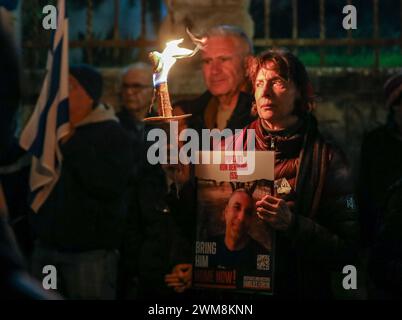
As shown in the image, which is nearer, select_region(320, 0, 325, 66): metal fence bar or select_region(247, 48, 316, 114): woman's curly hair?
select_region(247, 48, 316, 114): woman's curly hair

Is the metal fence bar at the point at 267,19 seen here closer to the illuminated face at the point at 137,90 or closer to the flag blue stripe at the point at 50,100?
the illuminated face at the point at 137,90

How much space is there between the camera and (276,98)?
155 inches

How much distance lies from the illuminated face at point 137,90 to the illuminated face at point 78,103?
10.7 inches

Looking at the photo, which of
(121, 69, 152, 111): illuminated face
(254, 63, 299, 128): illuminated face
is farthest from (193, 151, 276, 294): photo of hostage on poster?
(121, 69, 152, 111): illuminated face

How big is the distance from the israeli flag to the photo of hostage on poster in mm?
970

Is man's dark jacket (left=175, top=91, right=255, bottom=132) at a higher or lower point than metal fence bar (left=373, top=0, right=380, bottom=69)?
lower

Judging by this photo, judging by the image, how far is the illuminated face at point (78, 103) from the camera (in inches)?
182

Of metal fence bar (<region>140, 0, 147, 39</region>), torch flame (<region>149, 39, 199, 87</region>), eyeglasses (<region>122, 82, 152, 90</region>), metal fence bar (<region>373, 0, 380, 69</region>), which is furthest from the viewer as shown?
metal fence bar (<region>140, 0, 147, 39</region>)

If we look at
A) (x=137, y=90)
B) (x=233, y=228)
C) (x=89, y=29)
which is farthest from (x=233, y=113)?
(x=89, y=29)

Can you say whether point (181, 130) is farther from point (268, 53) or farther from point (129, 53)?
point (129, 53)

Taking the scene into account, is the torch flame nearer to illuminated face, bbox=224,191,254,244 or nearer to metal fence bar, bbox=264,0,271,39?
illuminated face, bbox=224,191,254,244

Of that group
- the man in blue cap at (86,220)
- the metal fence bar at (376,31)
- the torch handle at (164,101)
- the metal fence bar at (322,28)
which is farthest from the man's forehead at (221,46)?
the metal fence bar at (376,31)

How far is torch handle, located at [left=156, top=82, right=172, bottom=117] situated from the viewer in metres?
3.95
